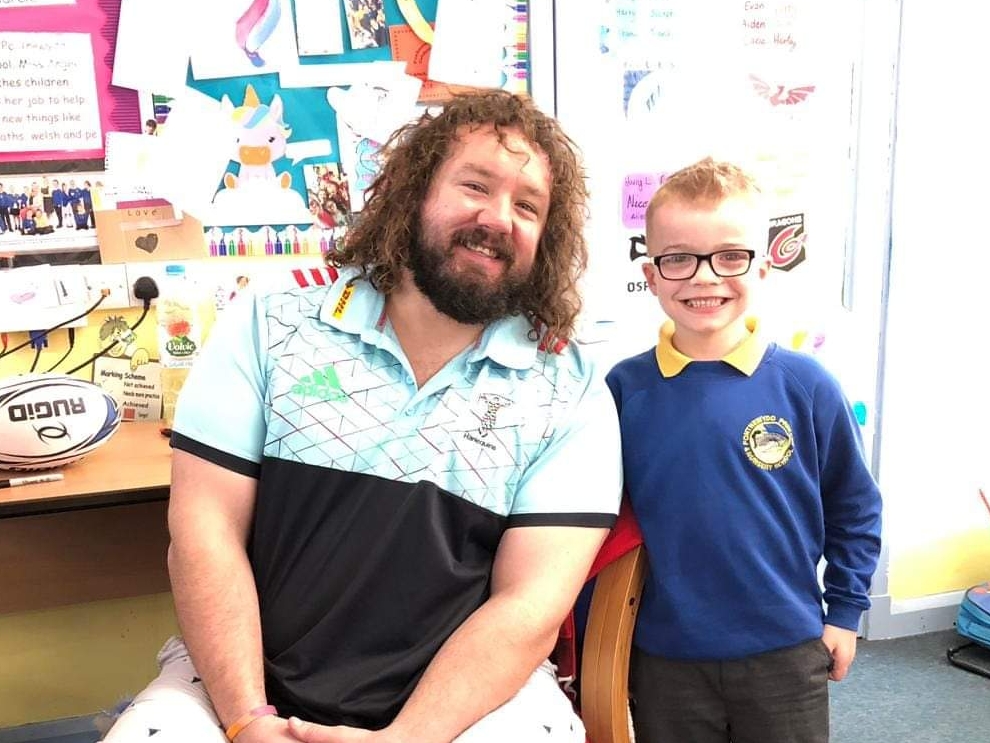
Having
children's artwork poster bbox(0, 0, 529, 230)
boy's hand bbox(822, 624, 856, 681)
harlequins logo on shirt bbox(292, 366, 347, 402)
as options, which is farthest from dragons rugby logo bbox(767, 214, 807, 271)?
harlequins logo on shirt bbox(292, 366, 347, 402)

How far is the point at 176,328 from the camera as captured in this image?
200 centimetres

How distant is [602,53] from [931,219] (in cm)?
113

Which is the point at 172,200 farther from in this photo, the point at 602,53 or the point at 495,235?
the point at 602,53

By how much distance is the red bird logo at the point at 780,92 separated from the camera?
7.46 ft

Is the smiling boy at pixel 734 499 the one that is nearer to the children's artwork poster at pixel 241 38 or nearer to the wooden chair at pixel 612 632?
the wooden chair at pixel 612 632

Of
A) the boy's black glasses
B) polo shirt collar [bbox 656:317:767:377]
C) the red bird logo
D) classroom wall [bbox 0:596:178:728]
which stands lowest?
classroom wall [bbox 0:596:178:728]

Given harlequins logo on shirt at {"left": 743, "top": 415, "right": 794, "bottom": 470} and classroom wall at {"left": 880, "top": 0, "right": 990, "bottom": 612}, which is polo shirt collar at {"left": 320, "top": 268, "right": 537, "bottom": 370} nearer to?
harlequins logo on shirt at {"left": 743, "top": 415, "right": 794, "bottom": 470}

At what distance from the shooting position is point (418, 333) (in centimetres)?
142

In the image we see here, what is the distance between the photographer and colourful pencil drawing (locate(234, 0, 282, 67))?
Answer: 6.39ft

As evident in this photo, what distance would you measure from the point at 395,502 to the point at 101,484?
0.67 m

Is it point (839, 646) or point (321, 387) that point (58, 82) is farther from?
point (839, 646)

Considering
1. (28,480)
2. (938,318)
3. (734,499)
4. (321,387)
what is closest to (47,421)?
(28,480)

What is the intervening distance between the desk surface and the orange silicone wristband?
53cm

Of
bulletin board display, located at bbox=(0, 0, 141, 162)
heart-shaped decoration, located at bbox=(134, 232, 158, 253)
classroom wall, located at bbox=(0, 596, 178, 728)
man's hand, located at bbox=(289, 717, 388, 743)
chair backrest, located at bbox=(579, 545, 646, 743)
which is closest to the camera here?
man's hand, located at bbox=(289, 717, 388, 743)
